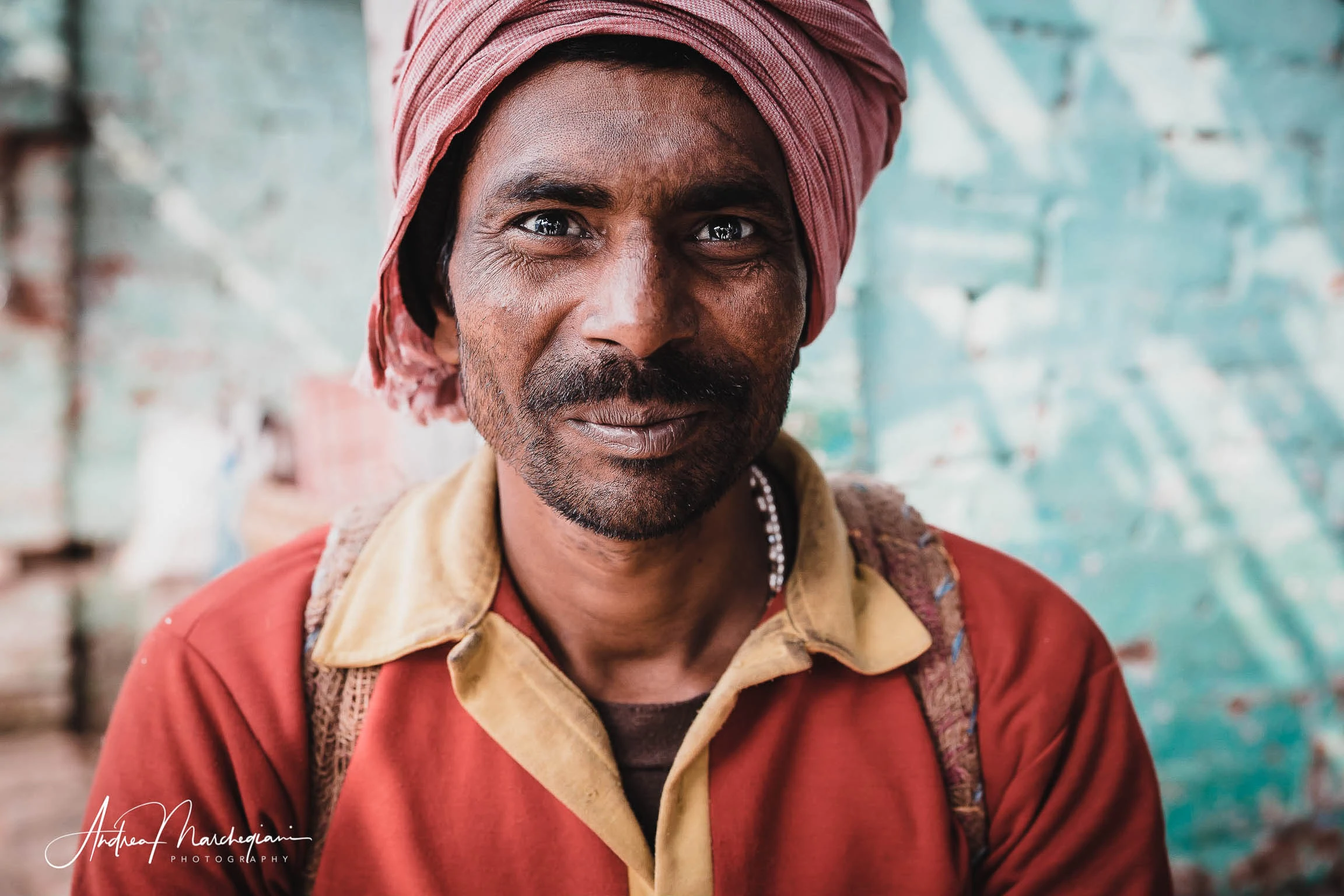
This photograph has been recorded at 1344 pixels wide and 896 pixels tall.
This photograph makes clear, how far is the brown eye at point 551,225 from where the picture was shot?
129cm

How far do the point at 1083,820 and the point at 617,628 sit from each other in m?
0.81

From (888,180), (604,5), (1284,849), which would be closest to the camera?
(604,5)

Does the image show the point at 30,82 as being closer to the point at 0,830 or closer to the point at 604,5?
the point at 0,830

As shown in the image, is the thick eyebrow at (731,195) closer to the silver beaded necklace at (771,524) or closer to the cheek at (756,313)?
the cheek at (756,313)

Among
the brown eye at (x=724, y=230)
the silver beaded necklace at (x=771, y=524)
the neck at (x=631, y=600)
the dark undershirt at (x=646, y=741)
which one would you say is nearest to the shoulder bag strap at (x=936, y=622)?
the silver beaded necklace at (x=771, y=524)

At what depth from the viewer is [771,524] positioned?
1642mm

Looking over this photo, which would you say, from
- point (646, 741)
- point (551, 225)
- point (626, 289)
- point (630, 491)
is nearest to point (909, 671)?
point (646, 741)

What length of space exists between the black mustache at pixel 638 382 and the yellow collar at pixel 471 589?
33 cm

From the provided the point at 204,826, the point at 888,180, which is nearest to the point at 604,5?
the point at 888,180

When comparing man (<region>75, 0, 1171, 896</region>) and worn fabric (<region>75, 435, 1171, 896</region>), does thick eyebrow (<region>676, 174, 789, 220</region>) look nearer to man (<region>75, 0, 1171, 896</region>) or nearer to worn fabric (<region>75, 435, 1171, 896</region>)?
man (<region>75, 0, 1171, 896</region>)

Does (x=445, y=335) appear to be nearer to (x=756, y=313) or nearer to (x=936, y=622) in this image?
(x=756, y=313)

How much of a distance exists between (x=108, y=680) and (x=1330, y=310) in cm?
513

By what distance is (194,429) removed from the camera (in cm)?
434

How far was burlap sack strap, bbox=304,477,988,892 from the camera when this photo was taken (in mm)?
1377
